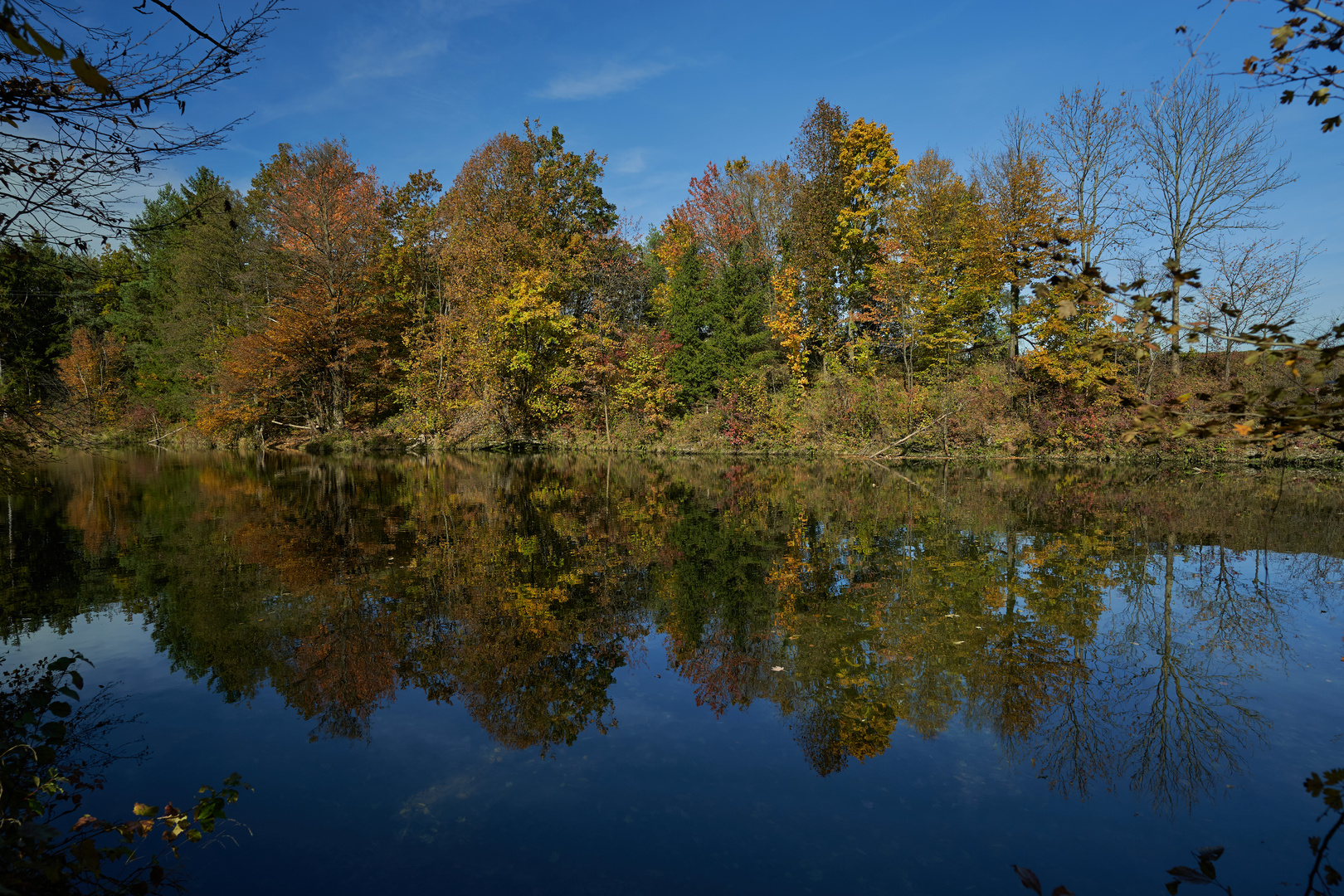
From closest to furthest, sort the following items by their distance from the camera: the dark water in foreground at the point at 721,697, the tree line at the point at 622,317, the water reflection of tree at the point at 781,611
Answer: the dark water in foreground at the point at 721,697 < the water reflection of tree at the point at 781,611 < the tree line at the point at 622,317

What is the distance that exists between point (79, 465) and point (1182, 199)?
42702mm

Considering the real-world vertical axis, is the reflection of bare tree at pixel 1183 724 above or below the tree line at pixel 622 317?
below

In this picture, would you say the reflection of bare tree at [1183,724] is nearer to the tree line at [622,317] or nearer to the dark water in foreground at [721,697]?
the dark water in foreground at [721,697]

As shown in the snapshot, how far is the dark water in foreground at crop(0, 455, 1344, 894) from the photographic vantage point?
3256 mm

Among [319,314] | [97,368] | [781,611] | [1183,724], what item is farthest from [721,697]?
[97,368]

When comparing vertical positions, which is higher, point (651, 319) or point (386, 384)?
point (651, 319)

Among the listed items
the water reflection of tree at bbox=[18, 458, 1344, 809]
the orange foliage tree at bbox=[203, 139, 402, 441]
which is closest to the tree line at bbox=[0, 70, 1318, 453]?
the orange foliage tree at bbox=[203, 139, 402, 441]

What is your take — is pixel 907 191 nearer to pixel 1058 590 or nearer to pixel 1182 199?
pixel 1182 199

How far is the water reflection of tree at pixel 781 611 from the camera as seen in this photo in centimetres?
459

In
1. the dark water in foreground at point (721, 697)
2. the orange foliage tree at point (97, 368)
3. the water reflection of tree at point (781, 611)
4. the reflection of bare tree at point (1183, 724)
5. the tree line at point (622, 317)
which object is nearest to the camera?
the dark water in foreground at point (721, 697)

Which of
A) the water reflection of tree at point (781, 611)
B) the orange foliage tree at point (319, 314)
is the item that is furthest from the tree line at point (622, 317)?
the water reflection of tree at point (781, 611)

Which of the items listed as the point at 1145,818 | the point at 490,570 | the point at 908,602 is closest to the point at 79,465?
the point at 490,570

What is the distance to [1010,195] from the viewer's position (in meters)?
25.9

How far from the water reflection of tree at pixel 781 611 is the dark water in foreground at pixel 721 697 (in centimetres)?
4
